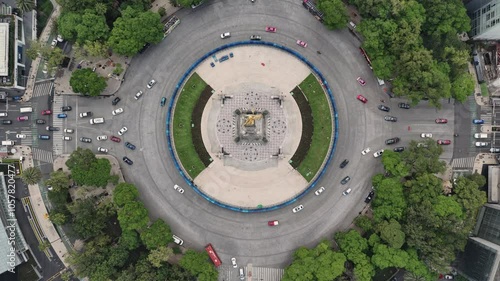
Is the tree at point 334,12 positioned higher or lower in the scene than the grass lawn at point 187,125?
higher

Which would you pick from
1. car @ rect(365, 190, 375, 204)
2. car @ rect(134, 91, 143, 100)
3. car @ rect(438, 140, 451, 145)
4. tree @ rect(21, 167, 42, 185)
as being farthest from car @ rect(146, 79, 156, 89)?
car @ rect(438, 140, 451, 145)

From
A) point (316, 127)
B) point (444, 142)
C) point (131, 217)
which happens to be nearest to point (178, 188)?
point (131, 217)

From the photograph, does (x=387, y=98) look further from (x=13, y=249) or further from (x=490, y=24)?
(x=13, y=249)

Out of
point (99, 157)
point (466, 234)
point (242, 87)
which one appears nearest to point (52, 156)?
point (99, 157)

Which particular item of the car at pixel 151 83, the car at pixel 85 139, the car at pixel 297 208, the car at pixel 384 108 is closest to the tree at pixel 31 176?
the car at pixel 85 139

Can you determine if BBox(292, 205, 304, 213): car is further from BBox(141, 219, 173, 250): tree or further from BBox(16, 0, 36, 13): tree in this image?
BBox(16, 0, 36, 13): tree

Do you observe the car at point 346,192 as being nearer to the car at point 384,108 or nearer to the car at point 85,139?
the car at point 384,108
